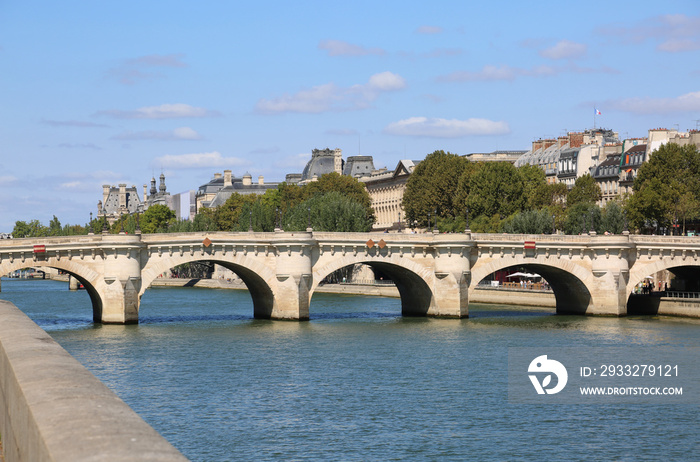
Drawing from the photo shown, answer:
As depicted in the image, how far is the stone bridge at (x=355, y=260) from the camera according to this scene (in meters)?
59.3

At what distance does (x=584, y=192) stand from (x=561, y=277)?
34928 millimetres

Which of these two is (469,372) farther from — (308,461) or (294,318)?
(294,318)

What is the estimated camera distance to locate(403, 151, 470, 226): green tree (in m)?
113

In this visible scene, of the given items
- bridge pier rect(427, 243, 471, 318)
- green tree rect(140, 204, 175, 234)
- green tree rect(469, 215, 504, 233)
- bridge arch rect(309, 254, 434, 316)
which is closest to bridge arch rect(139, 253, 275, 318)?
bridge arch rect(309, 254, 434, 316)

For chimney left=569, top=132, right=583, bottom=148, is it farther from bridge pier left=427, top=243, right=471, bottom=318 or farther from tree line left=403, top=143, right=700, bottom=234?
bridge pier left=427, top=243, right=471, bottom=318

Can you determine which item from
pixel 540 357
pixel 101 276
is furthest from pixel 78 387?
pixel 101 276

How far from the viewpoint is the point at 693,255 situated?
68.0 metres

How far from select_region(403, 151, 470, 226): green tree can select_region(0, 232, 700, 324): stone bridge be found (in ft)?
134

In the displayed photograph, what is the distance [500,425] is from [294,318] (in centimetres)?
3358

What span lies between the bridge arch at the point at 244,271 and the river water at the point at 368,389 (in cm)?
197

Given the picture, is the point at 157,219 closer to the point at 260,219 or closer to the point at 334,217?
the point at 260,219

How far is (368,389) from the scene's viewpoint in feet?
122

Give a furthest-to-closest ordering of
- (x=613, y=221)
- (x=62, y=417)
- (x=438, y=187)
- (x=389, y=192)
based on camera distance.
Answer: (x=389, y=192) → (x=438, y=187) → (x=613, y=221) → (x=62, y=417)

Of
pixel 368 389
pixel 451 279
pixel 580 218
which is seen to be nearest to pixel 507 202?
pixel 580 218
